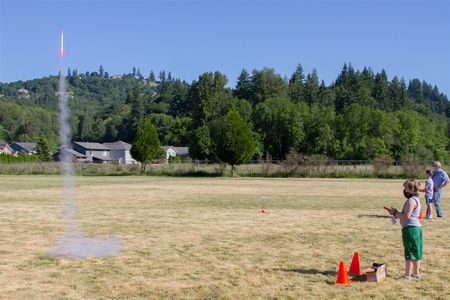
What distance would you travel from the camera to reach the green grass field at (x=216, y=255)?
26.5 feet

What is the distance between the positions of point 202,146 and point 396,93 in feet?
172

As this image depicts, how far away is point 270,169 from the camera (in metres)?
55.6

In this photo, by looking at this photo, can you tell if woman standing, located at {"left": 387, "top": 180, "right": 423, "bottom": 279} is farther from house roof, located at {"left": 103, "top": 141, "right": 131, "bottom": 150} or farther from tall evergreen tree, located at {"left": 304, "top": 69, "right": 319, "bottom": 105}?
house roof, located at {"left": 103, "top": 141, "right": 131, "bottom": 150}

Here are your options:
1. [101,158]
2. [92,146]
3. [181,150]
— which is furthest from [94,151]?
[181,150]

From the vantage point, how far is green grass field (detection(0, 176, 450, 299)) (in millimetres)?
8078

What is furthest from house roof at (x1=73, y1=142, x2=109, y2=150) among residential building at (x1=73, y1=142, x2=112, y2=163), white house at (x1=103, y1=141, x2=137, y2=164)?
white house at (x1=103, y1=141, x2=137, y2=164)

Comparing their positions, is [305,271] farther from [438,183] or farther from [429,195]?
[438,183]

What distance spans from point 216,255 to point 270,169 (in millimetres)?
45019

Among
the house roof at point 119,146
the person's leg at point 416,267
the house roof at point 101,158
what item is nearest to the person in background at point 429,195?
the person's leg at point 416,267

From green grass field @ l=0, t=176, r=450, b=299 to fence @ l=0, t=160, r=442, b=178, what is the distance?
33.3 meters

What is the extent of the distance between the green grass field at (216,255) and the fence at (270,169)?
33308 millimetres

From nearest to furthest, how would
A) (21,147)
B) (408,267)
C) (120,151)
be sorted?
(408,267), (120,151), (21,147)

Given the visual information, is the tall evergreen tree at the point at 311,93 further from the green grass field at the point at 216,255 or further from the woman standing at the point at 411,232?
the woman standing at the point at 411,232

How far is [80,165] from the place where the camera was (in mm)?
62906
